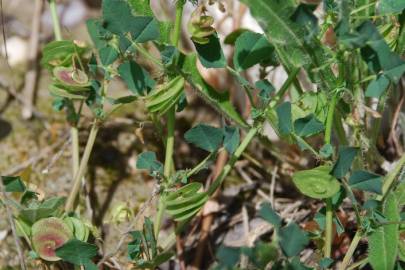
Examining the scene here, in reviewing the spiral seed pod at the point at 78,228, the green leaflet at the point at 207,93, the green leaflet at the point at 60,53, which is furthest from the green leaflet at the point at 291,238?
the green leaflet at the point at 60,53

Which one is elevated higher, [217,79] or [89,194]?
[217,79]

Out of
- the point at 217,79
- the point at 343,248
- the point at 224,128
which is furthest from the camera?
the point at 217,79

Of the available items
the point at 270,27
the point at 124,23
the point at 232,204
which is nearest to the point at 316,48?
the point at 270,27

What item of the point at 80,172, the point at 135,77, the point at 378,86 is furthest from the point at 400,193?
the point at 80,172

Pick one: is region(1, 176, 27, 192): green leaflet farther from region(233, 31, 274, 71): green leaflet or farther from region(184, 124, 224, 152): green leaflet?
region(233, 31, 274, 71): green leaflet

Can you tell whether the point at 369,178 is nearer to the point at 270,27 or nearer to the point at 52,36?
the point at 270,27

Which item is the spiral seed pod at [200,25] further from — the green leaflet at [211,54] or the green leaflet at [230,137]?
the green leaflet at [230,137]
